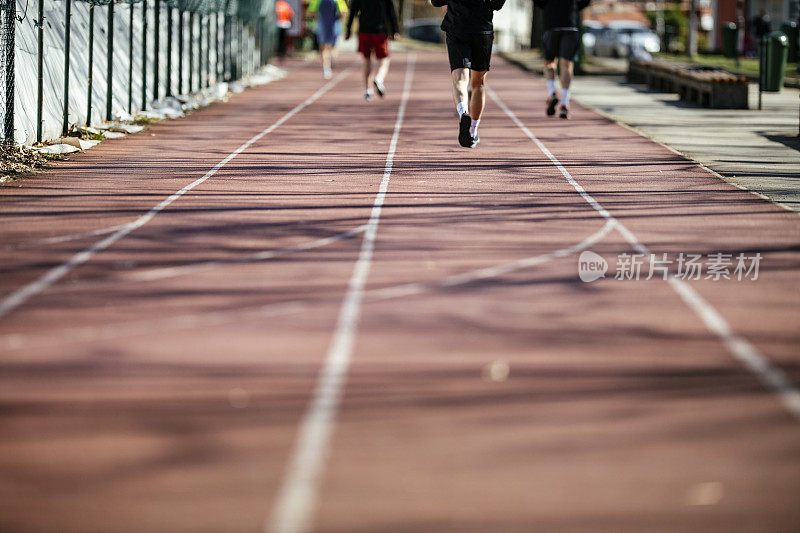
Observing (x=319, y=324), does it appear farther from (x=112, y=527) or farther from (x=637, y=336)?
(x=112, y=527)

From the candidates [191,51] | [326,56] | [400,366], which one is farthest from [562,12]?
[326,56]

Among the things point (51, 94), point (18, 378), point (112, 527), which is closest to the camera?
point (112, 527)

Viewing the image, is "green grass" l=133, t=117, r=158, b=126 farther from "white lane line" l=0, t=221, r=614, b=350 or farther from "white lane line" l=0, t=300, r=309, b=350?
"white lane line" l=0, t=300, r=309, b=350

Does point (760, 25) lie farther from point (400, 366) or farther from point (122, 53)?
point (400, 366)

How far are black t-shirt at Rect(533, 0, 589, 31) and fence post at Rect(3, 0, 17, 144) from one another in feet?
23.8

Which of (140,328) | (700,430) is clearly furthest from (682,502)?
(140,328)

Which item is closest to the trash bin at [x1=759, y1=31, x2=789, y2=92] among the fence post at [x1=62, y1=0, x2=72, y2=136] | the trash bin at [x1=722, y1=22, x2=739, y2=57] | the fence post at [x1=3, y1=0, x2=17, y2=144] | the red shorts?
the red shorts

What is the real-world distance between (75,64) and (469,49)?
5178mm

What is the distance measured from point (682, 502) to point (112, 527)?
5.59ft

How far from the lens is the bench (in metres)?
20.6

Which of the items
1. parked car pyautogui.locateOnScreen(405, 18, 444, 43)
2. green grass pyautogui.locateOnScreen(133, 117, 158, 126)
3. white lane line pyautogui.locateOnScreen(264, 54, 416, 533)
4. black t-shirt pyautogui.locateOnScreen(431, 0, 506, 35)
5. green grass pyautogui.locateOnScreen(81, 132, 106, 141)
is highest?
parked car pyautogui.locateOnScreen(405, 18, 444, 43)

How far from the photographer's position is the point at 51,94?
48.9ft

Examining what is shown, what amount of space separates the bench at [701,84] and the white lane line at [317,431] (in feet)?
46.6

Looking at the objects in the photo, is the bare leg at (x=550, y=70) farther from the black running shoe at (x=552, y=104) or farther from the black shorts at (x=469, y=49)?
the black shorts at (x=469, y=49)
